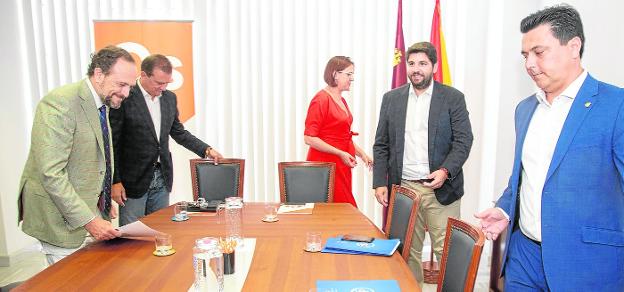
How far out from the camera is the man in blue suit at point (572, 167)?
62.2 inches

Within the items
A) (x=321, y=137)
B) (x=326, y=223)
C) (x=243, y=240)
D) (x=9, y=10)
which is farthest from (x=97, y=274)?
(x=9, y=10)

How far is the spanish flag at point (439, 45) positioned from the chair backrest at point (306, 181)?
1.62 metres

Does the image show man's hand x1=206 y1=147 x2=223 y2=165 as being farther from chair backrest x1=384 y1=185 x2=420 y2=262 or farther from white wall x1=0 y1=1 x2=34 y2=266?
white wall x1=0 y1=1 x2=34 y2=266

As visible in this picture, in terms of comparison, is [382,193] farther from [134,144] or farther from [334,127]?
[134,144]

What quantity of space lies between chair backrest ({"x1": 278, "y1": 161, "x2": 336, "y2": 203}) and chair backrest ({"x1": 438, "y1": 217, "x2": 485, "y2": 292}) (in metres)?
1.56

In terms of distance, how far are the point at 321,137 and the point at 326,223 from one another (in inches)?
52.0

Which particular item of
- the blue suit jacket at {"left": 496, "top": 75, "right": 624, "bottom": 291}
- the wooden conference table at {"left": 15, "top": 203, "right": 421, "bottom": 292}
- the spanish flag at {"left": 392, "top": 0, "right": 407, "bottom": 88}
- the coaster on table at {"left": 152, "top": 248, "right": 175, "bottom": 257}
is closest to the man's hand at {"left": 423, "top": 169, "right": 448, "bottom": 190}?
the wooden conference table at {"left": 15, "top": 203, "right": 421, "bottom": 292}

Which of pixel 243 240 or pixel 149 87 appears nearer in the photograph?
pixel 243 240

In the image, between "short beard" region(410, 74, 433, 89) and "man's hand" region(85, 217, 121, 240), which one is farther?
"short beard" region(410, 74, 433, 89)

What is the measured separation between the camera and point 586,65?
3039 mm

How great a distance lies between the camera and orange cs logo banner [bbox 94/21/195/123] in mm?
4348

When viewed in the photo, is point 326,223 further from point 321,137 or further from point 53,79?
point 53,79

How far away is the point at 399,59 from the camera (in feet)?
13.7

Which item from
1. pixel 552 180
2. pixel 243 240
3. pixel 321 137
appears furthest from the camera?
pixel 321 137
